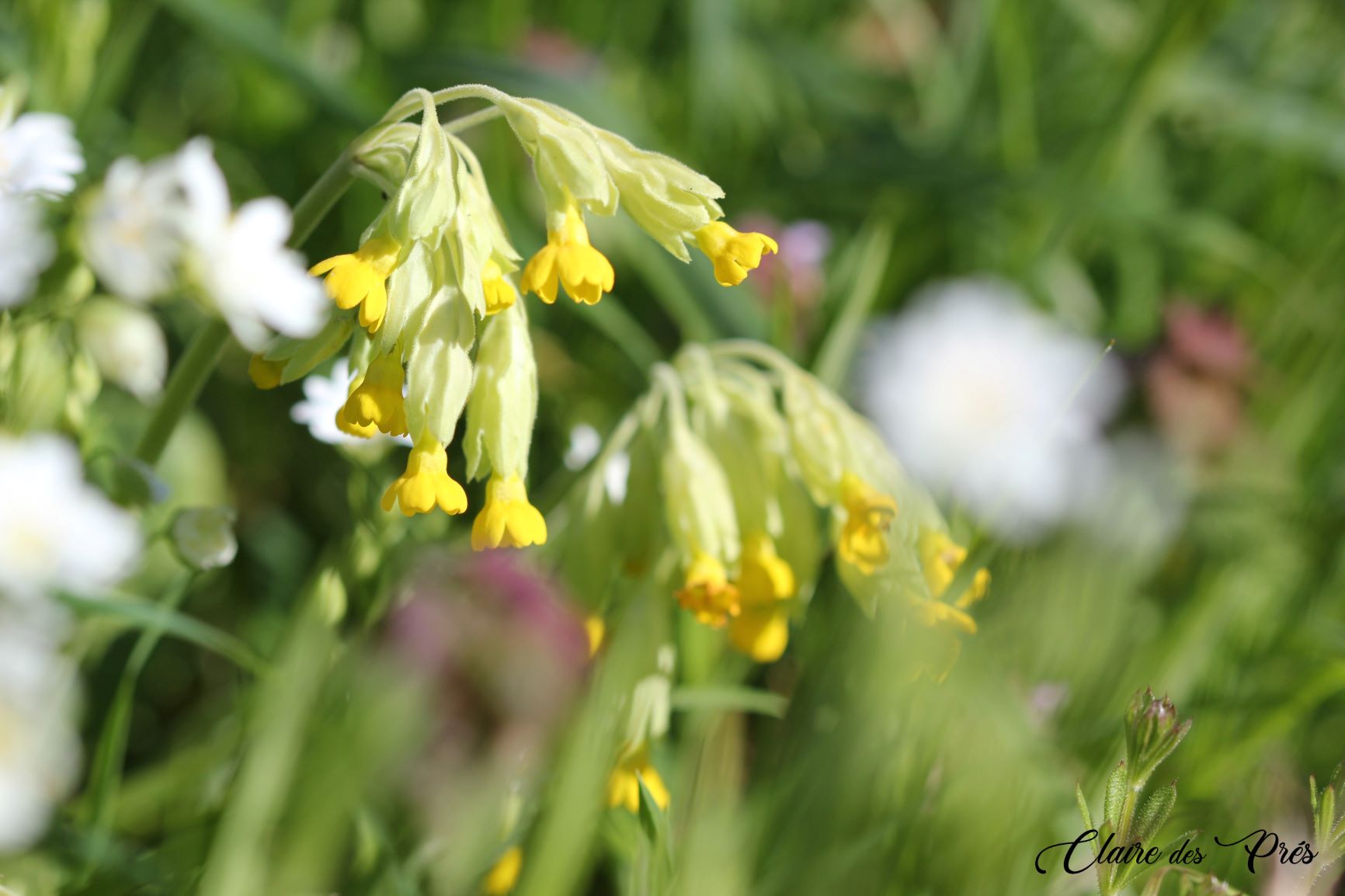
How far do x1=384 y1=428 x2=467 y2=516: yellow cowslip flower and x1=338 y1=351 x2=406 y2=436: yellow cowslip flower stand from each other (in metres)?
0.02

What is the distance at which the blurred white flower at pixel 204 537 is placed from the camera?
0.93 metres

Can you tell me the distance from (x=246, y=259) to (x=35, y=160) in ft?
0.64

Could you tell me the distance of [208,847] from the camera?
32.6 inches

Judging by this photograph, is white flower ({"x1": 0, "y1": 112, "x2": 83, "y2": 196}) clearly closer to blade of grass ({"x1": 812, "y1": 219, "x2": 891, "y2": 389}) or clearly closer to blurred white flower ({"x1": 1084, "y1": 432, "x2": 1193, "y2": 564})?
blade of grass ({"x1": 812, "y1": 219, "x2": 891, "y2": 389})

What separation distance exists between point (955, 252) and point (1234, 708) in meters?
1.03

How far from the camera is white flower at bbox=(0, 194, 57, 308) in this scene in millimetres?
925

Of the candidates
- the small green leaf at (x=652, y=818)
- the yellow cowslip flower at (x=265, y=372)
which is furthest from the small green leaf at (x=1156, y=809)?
the yellow cowslip flower at (x=265, y=372)

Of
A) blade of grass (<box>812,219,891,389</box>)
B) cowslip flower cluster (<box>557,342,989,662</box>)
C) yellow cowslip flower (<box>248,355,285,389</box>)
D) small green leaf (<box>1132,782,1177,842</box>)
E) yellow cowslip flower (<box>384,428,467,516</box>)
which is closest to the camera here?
small green leaf (<box>1132,782,1177,842</box>)

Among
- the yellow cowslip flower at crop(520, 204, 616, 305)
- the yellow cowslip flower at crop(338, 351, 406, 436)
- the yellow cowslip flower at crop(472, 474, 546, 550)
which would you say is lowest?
the yellow cowslip flower at crop(472, 474, 546, 550)

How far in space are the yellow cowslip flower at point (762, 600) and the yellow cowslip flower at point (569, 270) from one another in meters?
0.34

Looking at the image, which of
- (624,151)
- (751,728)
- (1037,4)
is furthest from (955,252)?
(624,151)

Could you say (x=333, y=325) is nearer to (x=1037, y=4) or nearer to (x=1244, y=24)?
(x=1037, y=4)

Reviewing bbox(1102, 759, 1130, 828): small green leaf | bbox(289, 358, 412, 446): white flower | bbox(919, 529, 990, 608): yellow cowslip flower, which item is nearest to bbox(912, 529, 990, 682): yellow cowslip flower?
bbox(919, 529, 990, 608): yellow cowslip flower

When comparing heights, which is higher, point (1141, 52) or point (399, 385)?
point (1141, 52)
